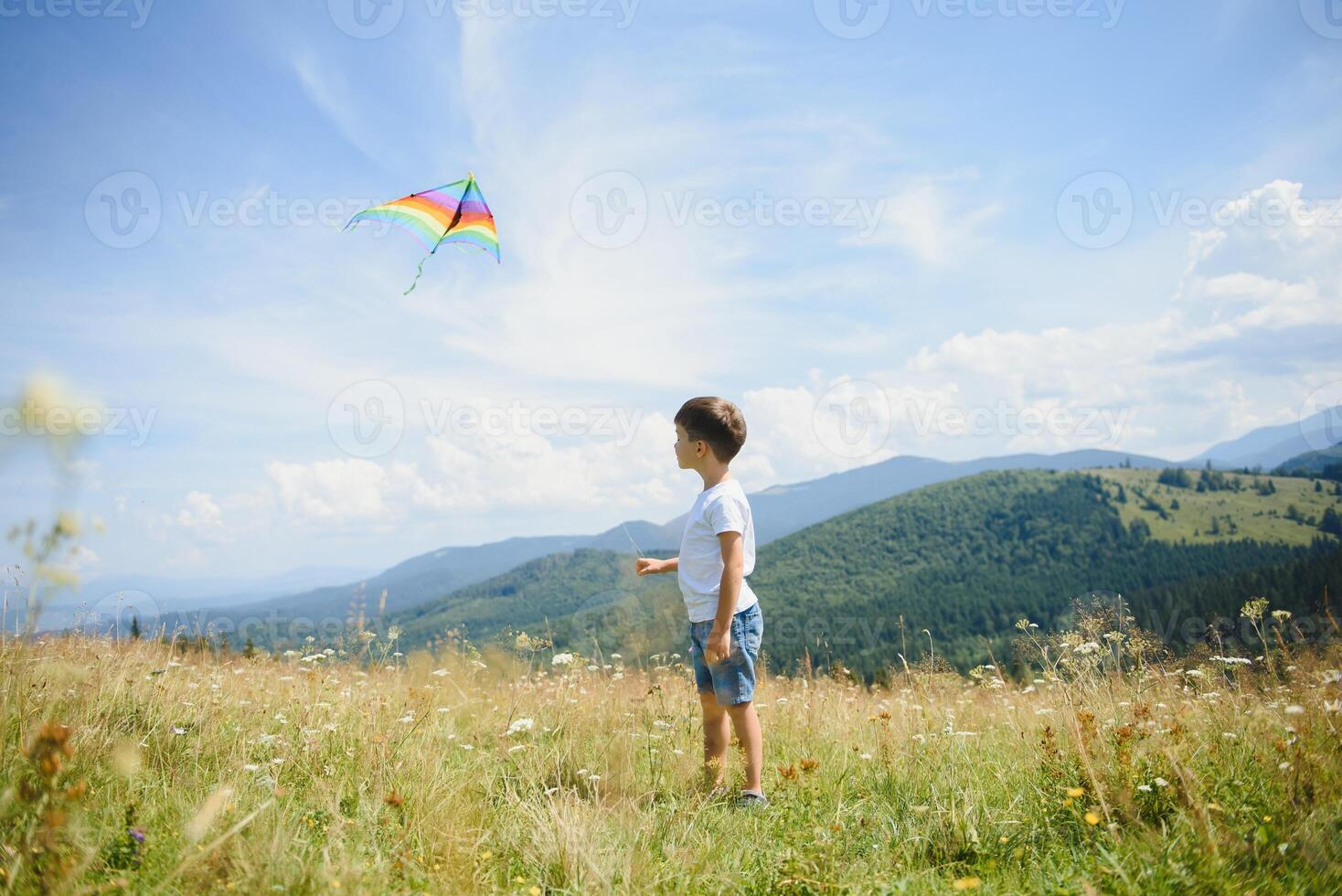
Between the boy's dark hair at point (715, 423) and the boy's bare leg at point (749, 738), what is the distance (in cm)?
151

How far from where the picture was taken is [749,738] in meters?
3.96

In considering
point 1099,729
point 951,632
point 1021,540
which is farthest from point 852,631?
point 1099,729

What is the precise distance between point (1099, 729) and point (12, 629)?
6983mm

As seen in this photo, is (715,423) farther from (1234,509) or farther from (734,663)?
(1234,509)

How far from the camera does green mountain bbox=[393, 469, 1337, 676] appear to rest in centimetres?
11336

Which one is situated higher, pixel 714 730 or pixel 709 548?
pixel 709 548

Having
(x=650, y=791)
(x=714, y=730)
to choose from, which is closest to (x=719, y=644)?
(x=714, y=730)

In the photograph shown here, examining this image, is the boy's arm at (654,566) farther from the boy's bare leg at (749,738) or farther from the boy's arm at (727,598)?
the boy's bare leg at (749,738)

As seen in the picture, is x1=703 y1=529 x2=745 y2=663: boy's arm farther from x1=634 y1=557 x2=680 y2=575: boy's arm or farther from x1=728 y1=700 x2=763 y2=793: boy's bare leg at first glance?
x1=634 y1=557 x2=680 y2=575: boy's arm

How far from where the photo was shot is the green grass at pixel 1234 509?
136875 millimetres

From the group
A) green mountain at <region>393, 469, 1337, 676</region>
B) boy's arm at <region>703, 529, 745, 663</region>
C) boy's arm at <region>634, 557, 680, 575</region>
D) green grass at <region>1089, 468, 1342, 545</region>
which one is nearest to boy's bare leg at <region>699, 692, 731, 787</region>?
boy's arm at <region>703, 529, 745, 663</region>

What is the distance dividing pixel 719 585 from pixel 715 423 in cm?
99

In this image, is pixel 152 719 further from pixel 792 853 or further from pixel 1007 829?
pixel 1007 829

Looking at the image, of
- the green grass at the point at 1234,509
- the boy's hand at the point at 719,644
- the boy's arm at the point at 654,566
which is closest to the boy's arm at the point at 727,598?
the boy's hand at the point at 719,644
